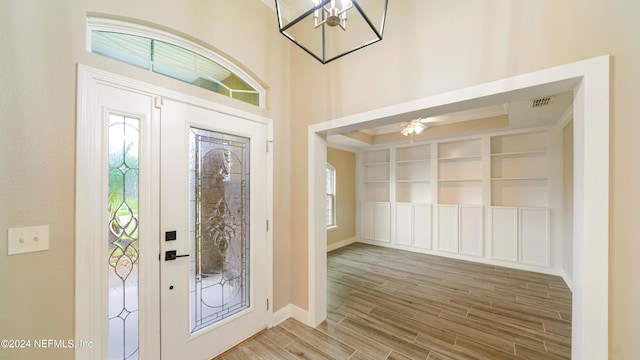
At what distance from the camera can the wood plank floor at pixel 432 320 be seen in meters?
2.08

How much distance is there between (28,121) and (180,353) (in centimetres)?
184

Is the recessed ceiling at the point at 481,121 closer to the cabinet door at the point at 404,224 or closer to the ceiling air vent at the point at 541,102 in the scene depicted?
the ceiling air vent at the point at 541,102

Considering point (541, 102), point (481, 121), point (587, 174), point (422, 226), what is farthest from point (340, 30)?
point (422, 226)

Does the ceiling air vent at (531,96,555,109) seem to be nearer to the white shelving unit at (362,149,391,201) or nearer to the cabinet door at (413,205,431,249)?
the cabinet door at (413,205,431,249)

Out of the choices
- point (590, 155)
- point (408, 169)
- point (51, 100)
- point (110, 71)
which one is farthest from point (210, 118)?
point (408, 169)

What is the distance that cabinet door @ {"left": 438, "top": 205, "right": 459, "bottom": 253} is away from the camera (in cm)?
478

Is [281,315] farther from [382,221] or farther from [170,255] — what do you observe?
[382,221]

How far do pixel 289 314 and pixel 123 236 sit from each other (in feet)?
6.15

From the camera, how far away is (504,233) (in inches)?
168

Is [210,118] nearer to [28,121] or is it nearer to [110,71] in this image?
[110,71]

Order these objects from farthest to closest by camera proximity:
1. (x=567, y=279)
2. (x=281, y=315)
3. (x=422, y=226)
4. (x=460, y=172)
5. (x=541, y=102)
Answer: (x=422, y=226) < (x=460, y=172) < (x=567, y=279) < (x=541, y=102) < (x=281, y=315)

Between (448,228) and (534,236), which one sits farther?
(448,228)

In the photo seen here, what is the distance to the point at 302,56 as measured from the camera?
2.55 m

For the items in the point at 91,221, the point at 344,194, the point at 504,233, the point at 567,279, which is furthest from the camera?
the point at 344,194
